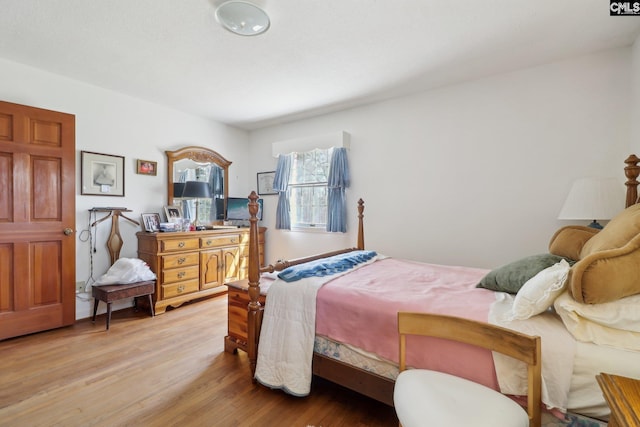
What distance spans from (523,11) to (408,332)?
221 centimetres

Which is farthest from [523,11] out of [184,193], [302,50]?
[184,193]

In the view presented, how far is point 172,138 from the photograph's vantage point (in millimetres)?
3869

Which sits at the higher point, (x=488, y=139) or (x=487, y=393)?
(x=488, y=139)

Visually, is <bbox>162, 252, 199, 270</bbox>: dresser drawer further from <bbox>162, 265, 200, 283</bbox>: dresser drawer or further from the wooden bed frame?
the wooden bed frame

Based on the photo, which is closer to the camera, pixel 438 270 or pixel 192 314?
pixel 438 270

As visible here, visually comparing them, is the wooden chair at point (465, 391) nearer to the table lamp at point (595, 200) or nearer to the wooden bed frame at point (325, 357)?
the wooden bed frame at point (325, 357)

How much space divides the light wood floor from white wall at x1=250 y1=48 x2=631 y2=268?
1949 millimetres

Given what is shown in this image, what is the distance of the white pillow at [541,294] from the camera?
1261 mm

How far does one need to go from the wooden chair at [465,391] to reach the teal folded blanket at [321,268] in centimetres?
91

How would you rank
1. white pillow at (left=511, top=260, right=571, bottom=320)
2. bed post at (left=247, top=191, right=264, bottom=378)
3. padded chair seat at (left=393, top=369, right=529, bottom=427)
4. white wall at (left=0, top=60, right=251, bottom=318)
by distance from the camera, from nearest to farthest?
padded chair seat at (left=393, top=369, right=529, bottom=427)
white pillow at (left=511, top=260, right=571, bottom=320)
bed post at (left=247, top=191, right=264, bottom=378)
white wall at (left=0, top=60, right=251, bottom=318)

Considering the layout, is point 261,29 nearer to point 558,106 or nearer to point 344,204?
point 344,204

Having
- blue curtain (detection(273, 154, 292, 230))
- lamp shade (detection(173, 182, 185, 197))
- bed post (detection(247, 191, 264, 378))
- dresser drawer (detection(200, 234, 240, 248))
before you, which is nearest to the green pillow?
bed post (detection(247, 191, 264, 378))

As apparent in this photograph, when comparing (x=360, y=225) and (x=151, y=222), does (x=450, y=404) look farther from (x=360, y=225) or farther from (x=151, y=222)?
(x=151, y=222)

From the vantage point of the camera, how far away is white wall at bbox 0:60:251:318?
110 inches
